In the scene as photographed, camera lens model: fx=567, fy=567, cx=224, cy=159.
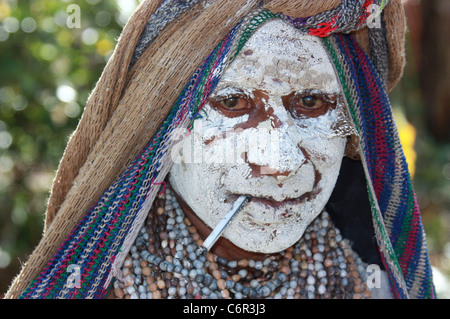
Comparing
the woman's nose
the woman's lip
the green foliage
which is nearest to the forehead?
the woman's nose

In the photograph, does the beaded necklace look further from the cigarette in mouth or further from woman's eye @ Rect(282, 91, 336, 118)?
woman's eye @ Rect(282, 91, 336, 118)

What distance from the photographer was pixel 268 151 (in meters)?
1.59

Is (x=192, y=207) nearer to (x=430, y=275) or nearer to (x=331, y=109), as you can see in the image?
(x=331, y=109)

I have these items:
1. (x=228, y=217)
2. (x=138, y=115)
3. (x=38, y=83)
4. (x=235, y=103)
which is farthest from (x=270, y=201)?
(x=38, y=83)

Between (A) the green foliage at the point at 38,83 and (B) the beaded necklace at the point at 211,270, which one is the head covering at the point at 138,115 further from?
(A) the green foliage at the point at 38,83

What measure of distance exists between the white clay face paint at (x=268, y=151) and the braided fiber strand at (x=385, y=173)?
0.37ft

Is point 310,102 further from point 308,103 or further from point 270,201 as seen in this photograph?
point 270,201

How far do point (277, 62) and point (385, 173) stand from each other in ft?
2.10

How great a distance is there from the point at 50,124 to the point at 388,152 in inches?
89.6

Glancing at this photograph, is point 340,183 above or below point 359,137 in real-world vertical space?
below

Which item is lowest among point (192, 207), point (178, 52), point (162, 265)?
point (162, 265)

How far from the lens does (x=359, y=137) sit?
1791 mm

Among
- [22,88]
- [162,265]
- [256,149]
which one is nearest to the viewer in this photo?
[256,149]

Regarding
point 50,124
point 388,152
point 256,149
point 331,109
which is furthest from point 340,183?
point 50,124
